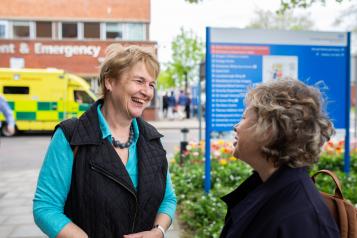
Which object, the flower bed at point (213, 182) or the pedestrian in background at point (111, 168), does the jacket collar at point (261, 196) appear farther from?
the flower bed at point (213, 182)

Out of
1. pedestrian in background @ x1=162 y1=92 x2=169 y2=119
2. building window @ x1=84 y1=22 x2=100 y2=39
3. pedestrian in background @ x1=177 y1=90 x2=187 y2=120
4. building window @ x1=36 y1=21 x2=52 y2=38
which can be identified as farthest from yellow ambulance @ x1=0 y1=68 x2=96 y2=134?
pedestrian in background @ x1=162 y1=92 x2=169 y2=119

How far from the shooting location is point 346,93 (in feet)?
20.4

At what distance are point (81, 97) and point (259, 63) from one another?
1189 cm

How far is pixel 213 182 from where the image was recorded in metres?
6.11

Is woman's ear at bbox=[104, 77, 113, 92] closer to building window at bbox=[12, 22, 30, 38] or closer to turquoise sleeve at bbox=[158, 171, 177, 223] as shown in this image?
turquoise sleeve at bbox=[158, 171, 177, 223]

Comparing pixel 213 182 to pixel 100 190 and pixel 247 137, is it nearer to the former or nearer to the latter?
pixel 100 190

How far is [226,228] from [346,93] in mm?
5228

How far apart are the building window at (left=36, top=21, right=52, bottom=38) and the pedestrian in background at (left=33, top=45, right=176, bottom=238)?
2549 centimetres

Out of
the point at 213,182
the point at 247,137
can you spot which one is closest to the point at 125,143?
the point at 247,137

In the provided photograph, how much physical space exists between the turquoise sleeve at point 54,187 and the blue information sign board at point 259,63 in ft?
11.9

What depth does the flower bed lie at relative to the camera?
15.3 feet

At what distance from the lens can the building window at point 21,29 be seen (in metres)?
25.4

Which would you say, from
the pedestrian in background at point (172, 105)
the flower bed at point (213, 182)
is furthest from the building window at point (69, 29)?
the flower bed at point (213, 182)

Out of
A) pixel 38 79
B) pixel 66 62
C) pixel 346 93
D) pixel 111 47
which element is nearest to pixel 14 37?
pixel 66 62
